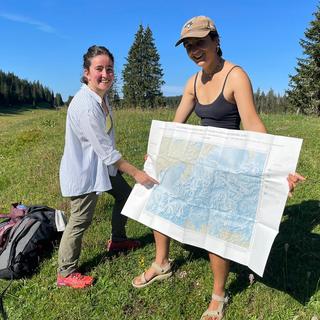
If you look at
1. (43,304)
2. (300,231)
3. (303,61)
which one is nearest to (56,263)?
(43,304)

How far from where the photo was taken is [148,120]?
14555mm

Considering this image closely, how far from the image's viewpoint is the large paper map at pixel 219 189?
3.25 m

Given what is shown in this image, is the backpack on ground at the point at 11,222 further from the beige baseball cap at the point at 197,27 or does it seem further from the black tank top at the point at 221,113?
the beige baseball cap at the point at 197,27

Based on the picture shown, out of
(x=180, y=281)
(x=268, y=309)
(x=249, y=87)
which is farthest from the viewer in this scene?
(x=180, y=281)

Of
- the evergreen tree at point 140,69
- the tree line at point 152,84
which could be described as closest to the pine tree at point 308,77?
the tree line at point 152,84

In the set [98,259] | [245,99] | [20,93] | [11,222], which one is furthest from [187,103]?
[20,93]

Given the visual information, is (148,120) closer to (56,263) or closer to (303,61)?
(56,263)

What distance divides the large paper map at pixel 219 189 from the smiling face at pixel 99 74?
0.67 meters

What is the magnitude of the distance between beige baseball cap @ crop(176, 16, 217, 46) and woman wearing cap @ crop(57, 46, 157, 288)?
95 centimetres

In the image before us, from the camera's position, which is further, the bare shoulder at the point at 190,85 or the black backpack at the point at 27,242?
the black backpack at the point at 27,242

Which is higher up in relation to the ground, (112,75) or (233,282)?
(112,75)

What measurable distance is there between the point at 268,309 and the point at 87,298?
1909mm

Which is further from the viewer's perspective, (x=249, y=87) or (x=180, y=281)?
(x=180, y=281)

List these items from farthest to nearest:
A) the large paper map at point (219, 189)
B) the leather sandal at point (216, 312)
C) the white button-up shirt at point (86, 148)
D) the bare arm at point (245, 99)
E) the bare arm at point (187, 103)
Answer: the bare arm at point (187, 103), the white button-up shirt at point (86, 148), the leather sandal at point (216, 312), the bare arm at point (245, 99), the large paper map at point (219, 189)
